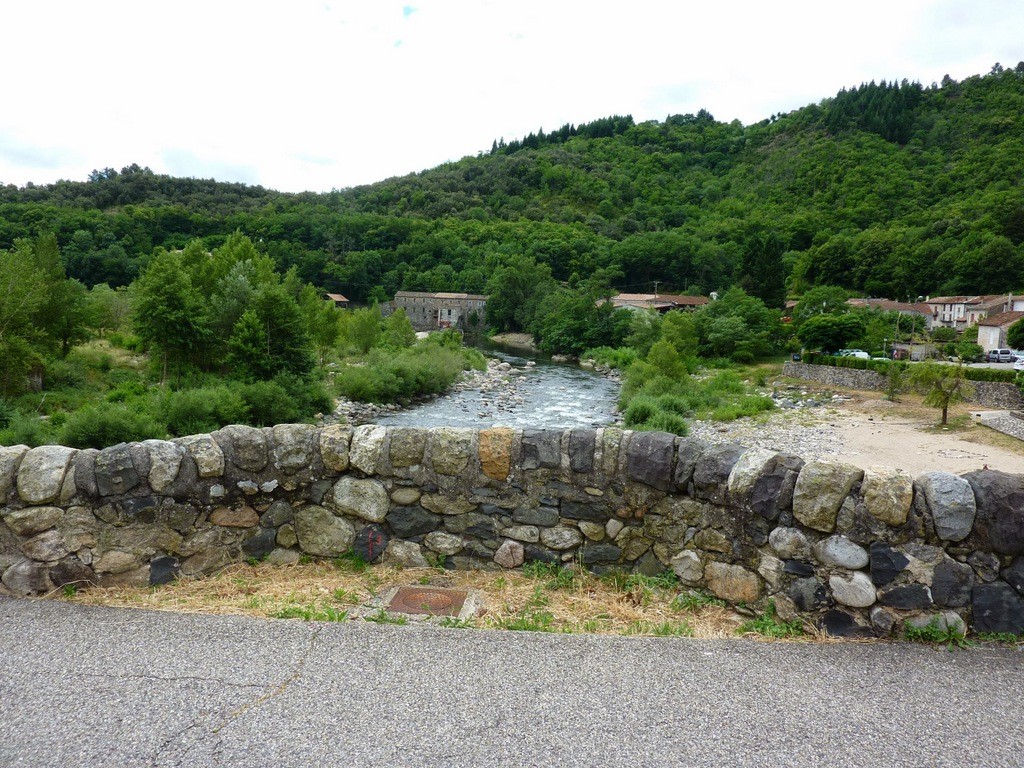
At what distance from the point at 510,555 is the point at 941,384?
35.2 m

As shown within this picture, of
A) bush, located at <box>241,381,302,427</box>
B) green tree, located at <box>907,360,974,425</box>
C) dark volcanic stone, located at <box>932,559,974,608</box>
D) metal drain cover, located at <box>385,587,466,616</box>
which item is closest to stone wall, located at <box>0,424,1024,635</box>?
dark volcanic stone, located at <box>932,559,974,608</box>

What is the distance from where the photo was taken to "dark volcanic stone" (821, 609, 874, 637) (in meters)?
3.77

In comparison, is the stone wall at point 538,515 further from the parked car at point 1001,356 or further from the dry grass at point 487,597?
the parked car at point 1001,356

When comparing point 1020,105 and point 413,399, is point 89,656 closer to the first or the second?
point 413,399

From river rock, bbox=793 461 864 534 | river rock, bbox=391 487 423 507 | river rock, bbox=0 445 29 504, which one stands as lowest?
river rock, bbox=391 487 423 507

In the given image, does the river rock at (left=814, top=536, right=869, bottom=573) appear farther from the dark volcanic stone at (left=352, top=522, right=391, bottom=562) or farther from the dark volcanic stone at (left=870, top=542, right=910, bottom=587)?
the dark volcanic stone at (left=352, top=522, right=391, bottom=562)

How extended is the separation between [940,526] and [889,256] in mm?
98375

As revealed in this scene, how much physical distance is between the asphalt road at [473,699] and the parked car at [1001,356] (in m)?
59.3

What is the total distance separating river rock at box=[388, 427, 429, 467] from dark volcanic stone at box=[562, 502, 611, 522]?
3.82 feet

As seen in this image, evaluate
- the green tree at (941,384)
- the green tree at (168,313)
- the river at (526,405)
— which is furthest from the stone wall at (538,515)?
the green tree at (941,384)

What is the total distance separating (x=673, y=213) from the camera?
139 m

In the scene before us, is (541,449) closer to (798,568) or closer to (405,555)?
(405,555)

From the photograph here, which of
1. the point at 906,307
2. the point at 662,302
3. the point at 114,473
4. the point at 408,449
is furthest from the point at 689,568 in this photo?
the point at 662,302

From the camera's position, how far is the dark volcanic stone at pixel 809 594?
12.8 feet
